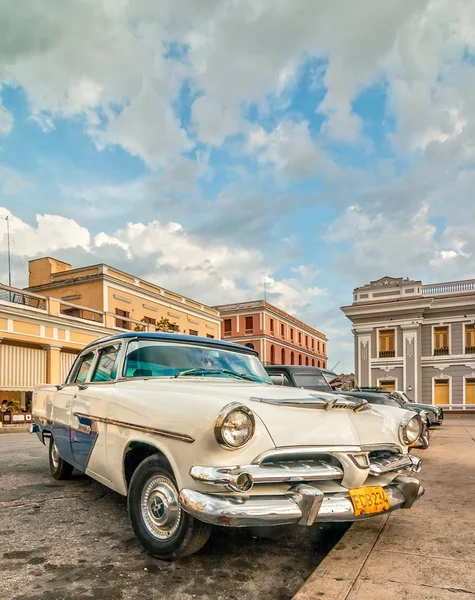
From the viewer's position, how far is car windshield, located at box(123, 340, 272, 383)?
12.9 ft

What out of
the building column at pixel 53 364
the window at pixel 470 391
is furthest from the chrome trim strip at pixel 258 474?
the window at pixel 470 391

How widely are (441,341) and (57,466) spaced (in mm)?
25948

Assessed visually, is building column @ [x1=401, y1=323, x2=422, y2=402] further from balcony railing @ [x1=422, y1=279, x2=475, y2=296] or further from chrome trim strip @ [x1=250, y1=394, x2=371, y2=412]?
chrome trim strip @ [x1=250, y1=394, x2=371, y2=412]

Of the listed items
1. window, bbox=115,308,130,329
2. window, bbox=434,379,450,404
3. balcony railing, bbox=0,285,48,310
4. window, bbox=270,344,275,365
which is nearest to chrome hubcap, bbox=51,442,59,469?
balcony railing, bbox=0,285,48,310

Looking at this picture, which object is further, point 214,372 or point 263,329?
point 263,329

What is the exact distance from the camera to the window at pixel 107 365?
4.14 metres

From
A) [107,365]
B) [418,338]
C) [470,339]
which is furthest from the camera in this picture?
[418,338]

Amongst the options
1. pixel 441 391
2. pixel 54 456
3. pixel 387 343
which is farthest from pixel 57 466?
pixel 441 391

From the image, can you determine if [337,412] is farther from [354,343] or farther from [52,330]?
[354,343]

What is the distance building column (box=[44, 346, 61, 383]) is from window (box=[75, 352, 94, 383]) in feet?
48.4

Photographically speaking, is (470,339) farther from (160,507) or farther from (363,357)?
(160,507)

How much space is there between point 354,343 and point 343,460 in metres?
27.6

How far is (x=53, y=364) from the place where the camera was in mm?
18922

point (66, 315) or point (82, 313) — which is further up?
point (82, 313)
